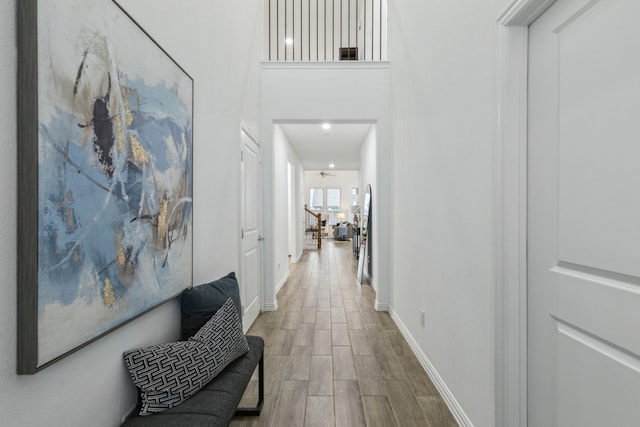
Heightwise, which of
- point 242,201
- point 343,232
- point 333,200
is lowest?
point 343,232

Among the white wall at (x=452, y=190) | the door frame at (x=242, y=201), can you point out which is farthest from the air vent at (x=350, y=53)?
the door frame at (x=242, y=201)

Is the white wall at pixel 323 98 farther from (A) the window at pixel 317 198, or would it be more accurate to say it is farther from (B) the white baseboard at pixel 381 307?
(A) the window at pixel 317 198

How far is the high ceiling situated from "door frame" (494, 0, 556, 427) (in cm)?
277

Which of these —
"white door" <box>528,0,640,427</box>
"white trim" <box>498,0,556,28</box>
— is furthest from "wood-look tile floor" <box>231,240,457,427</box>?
"white trim" <box>498,0,556,28</box>

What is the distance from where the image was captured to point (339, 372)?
2408 millimetres

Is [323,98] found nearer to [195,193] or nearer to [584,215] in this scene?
[195,193]

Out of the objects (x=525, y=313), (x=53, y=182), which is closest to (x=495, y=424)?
(x=525, y=313)

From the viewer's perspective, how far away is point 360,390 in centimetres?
218

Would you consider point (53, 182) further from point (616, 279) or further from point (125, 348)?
point (616, 279)

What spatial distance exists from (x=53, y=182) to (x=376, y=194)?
10.9ft

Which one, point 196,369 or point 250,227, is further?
point 250,227

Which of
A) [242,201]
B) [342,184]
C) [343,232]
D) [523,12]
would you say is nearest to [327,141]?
[242,201]

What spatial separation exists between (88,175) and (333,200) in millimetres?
14118

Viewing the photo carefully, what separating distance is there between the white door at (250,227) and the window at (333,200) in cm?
1131
